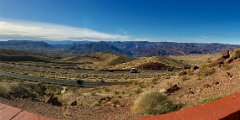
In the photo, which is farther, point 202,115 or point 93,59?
point 93,59

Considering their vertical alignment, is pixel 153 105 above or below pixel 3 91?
above

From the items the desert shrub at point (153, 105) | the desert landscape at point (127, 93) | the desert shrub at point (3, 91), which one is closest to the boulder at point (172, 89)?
the desert landscape at point (127, 93)

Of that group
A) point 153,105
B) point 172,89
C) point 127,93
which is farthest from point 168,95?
point 127,93

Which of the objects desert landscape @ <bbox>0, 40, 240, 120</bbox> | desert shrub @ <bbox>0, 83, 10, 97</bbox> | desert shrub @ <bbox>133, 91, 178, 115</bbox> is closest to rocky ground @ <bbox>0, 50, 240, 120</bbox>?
desert landscape @ <bbox>0, 40, 240, 120</bbox>

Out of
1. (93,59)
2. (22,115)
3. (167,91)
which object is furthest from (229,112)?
(93,59)

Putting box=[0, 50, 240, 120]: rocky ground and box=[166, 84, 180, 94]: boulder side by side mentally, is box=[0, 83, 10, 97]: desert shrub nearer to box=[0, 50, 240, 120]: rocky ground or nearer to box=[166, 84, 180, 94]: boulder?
box=[0, 50, 240, 120]: rocky ground

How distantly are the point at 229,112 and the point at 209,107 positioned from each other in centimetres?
20

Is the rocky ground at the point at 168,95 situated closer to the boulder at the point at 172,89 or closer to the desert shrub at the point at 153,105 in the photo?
the boulder at the point at 172,89

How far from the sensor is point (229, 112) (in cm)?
292

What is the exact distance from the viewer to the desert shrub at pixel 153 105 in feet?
42.9

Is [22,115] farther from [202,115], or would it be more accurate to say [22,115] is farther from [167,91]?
[167,91]

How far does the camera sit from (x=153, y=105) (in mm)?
13570

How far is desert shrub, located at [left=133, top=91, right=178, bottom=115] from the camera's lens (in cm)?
1308

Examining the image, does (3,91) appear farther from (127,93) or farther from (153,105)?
(127,93)
